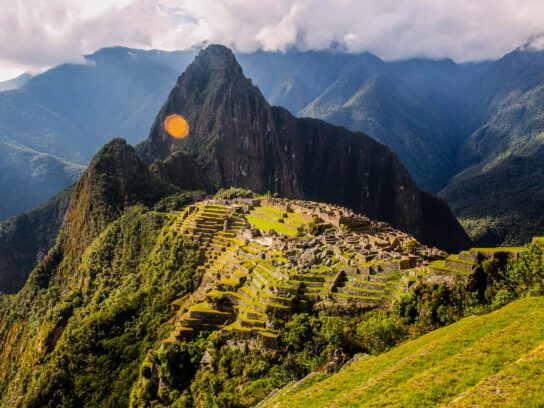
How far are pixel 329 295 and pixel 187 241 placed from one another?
36.1 meters

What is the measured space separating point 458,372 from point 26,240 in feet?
561

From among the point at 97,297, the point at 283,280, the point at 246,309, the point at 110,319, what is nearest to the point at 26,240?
the point at 97,297

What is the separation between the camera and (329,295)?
34844 mm

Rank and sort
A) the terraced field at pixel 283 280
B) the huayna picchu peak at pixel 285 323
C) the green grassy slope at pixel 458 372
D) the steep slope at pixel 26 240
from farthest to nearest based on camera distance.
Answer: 1. the steep slope at pixel 26 240
2. the terraced field at pixel 283 280
3. the huayna picchu peak at pixel 285 323
4. the green grassy slope at pixel 458 372

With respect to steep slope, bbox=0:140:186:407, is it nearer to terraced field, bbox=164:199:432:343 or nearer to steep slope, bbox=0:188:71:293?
terraced field, bbox=164:199:432:343

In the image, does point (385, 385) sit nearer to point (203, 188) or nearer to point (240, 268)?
point (240, 268)

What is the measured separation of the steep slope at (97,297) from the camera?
56.2m

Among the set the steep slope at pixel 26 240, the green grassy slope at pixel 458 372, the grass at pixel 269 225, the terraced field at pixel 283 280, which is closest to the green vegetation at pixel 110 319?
the terraced field at pixel 283 280

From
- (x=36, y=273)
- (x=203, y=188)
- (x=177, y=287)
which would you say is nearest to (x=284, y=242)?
(x=177, y=287)

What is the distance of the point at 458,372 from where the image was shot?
707 inches

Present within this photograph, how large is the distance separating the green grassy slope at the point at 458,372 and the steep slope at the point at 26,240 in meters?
153

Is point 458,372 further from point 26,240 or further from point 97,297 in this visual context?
point 26,240

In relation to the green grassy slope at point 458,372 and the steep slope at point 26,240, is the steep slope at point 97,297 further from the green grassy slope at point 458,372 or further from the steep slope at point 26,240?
the steep slope at point 26,240

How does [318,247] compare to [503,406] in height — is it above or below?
above
